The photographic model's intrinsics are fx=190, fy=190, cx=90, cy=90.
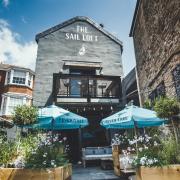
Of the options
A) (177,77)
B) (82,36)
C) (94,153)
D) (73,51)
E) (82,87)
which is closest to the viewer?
(177,77)

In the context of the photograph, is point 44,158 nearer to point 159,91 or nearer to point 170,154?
point 170,154

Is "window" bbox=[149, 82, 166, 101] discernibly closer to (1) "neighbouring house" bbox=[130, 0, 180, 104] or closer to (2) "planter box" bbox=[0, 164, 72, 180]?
(1) "neighbouring house" bbox=[130, 0, 180, 104]

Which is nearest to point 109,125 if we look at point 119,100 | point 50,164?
point 50,164

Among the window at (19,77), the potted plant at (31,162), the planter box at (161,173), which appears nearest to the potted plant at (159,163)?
the planter box at (161,173)

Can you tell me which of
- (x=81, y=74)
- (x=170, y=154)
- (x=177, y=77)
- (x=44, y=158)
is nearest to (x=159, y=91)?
(x=177, y=77)

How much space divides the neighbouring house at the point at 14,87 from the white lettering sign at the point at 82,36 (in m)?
6.04

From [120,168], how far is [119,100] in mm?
6909

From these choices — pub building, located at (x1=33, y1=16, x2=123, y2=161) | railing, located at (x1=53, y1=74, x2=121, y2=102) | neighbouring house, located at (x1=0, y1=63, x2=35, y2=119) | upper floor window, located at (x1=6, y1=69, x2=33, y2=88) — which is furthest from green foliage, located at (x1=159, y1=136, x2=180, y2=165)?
upper floor window, located at (x1=6, y1=69, x2=33, y2=88)

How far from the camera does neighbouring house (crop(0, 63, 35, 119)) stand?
58.6ft

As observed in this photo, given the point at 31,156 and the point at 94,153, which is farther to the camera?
the point at 94,153

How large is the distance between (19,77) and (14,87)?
4.18ft

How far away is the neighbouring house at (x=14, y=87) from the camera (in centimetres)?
1786

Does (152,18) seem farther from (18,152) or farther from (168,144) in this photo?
(18,152)

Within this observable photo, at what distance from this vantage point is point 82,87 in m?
13.5
